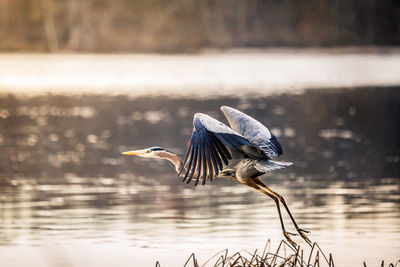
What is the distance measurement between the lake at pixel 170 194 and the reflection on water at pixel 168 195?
0.02m

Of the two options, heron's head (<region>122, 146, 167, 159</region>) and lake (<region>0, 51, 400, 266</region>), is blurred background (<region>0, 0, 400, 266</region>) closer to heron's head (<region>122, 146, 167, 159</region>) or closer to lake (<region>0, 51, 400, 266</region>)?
lake (<region>0, 51, 400, 266</region>)

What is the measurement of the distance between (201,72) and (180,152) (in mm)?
26799

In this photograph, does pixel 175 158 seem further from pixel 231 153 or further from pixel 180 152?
pixel 180 152

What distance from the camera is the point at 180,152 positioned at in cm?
1622

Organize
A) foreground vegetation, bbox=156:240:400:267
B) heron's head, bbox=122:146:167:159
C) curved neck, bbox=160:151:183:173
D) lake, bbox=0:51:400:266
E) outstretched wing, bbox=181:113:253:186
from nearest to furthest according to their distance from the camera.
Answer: foreground vegetation, bbox=156:240:400:267 < outstretched wing, bbox=181:113:253:186 < curved neck, bbox=160:151:183:173 < heron's head, bbox=122:146:167:159 < lake, bbox=0:51:400:266

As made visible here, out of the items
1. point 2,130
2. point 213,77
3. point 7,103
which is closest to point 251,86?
point 213,77

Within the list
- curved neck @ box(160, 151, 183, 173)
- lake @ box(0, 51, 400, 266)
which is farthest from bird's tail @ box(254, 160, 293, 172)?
lake @ box(0, 51, 400, 266)

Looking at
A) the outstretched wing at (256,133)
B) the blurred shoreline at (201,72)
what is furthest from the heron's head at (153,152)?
the blurred shoreline at (201,72)

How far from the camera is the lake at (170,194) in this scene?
930cm

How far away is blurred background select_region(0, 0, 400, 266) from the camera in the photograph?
9547mm

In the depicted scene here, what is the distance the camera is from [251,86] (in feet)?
112

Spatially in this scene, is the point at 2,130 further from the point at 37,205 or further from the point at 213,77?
the point at 213,77

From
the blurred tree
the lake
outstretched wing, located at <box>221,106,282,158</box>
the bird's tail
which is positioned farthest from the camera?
the blurred tree

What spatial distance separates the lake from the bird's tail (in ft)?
3.67
